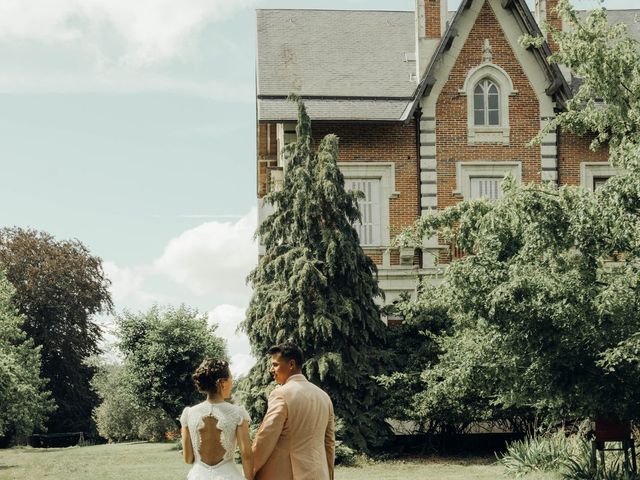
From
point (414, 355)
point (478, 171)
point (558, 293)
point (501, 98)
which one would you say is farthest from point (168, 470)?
point (501, 98)

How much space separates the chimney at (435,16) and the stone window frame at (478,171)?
152 inches

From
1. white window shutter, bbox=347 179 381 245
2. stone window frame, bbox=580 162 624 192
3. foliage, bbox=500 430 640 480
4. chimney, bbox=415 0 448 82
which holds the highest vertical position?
chimney, bbox=415 0 448 82

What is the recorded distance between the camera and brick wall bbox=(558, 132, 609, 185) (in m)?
29.0

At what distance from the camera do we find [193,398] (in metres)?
40.7

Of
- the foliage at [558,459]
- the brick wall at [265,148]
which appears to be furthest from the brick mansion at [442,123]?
the foliage at [558,459]

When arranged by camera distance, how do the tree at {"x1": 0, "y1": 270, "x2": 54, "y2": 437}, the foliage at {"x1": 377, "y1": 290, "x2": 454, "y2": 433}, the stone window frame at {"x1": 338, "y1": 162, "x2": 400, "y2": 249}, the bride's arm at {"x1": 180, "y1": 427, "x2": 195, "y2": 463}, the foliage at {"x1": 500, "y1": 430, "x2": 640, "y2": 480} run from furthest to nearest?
the tree at {"x1": 0, "y1": 270, "x2": 54, "y2": 437}, the stone window frame at {"x1": 338, "y1": 162, "x2": 400, "y2": 249}, the foliage at {"x1": 377, "y1": 290, "x2": 454, "y2": 433}, the foliage at {"x1": 500, "y1": 430, "x2": 640, "y2": 480}, the bride's arm at {"x1": 180, "y1": 427, "x2": 195, "y2": 463}

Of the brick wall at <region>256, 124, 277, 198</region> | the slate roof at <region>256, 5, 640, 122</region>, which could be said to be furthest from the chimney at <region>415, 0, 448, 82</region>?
the brick wall at <region>256, 124, 277, 198</region>

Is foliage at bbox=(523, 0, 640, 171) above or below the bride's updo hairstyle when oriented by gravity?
above

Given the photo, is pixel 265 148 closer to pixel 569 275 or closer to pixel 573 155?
pixel 573 155

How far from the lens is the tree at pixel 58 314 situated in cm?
5259

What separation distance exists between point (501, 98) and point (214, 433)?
22289 mm

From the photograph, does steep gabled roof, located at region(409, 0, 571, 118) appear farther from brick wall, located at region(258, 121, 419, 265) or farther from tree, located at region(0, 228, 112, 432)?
tree, located at region(0, 228, 112, 432)

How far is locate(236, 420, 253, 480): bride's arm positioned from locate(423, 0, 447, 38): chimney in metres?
22.8

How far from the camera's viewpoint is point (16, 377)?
37844 mm
